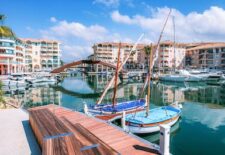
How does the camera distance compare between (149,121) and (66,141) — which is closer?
(66,141)

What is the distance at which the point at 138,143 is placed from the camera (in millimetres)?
8641

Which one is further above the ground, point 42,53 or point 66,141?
point 42,53

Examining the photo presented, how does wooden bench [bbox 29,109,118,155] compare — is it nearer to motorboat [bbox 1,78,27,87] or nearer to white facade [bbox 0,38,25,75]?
motorboat [bbox 1,78,27,87]

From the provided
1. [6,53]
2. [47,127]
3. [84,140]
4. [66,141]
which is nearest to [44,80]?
[6,53]

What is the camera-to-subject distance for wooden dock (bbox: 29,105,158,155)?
689 cm

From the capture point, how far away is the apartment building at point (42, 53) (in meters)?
111

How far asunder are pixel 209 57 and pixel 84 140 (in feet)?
344

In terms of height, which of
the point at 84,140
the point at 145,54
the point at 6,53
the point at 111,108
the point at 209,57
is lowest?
the point at 111,108

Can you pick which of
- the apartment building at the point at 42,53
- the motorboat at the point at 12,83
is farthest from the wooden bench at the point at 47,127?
the apartment building at the point at 42,53

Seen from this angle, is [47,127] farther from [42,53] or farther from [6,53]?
[42,53]

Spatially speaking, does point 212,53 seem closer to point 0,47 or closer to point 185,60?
point 185,60

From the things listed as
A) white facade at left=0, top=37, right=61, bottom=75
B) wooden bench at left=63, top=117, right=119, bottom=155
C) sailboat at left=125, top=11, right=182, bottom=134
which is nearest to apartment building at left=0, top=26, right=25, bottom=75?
white facade at left=0, top=37, right=61, bottom=75

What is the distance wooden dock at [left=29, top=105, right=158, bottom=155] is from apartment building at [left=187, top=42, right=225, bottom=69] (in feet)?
324

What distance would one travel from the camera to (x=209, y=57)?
3915 inches
